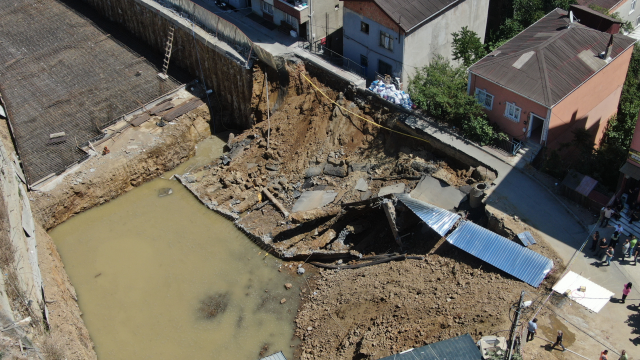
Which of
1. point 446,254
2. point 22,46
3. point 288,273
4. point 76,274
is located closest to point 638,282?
point 446,254

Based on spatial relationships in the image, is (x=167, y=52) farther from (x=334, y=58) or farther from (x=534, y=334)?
(x=534, y=334)

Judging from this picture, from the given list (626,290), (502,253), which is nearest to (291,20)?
(502,253)

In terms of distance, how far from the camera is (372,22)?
100 ft

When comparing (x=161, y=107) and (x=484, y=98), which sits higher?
(x=484, y=98)

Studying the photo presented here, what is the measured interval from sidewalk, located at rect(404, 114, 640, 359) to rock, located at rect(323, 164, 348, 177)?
16.6 ft

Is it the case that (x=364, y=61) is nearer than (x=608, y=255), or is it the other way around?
(x=608, y=255)

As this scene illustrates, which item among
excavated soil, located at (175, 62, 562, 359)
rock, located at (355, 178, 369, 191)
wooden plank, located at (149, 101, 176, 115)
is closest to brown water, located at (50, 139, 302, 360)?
excavated soil, located at (175, 62, 562, 359)

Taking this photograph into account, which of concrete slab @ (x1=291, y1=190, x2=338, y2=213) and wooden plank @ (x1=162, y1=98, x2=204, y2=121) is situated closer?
concrete slab @ (x1=291, y1=190, x2=338, y2=213)

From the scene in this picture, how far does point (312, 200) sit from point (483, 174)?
8.72 meters

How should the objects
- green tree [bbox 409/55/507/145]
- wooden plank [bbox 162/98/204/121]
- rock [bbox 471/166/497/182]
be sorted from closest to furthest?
rock [bbox 471/166/497/182] → green tree [bbox 409/55/507/145] → wooden plank [bbox 162/98/204/121]

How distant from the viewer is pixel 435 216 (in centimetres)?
2303

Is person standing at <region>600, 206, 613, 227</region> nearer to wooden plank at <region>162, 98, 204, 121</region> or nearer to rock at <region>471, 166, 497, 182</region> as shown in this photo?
rock at <region>471, 166, 497, 182</region>

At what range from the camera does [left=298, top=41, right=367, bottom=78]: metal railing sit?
3296cm

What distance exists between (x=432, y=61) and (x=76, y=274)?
22950 mm
